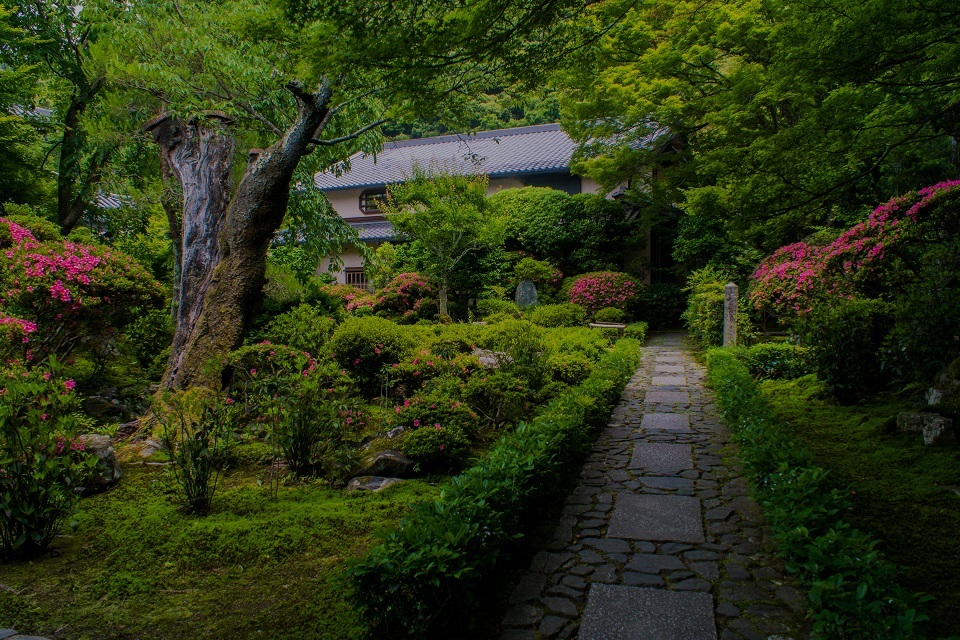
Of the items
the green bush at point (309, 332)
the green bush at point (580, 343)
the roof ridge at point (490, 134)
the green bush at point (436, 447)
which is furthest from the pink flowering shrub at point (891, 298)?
the roof ridge at point (490, 134)

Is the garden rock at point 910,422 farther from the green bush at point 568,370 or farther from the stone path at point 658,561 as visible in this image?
the green bush at point 568,370

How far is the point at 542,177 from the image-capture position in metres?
20.8

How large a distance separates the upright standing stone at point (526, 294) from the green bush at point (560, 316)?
221 centimetres

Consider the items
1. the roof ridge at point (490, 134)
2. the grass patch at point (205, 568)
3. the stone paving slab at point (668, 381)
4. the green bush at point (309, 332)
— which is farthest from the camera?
the roof ridge at point (490, 134)

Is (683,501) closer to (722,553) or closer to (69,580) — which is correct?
(722,553)

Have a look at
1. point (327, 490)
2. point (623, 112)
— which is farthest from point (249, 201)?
point (623, 112)

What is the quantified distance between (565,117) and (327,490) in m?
12.5

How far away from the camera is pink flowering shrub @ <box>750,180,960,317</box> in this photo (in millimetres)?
6527

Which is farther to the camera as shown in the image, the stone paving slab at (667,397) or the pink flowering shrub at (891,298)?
the stone paving slab at (667,397)

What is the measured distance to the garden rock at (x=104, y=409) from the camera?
7.20 metres

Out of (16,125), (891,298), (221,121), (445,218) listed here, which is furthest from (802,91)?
(16,125)

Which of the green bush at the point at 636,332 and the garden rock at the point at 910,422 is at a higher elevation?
the green bush at the point at 636,332

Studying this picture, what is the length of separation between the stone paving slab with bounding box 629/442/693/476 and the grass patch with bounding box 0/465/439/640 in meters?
A: 1.90

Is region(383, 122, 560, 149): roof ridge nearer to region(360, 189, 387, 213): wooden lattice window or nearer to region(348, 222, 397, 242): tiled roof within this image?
region(360, 189, 387, 213): wooden lattice window
